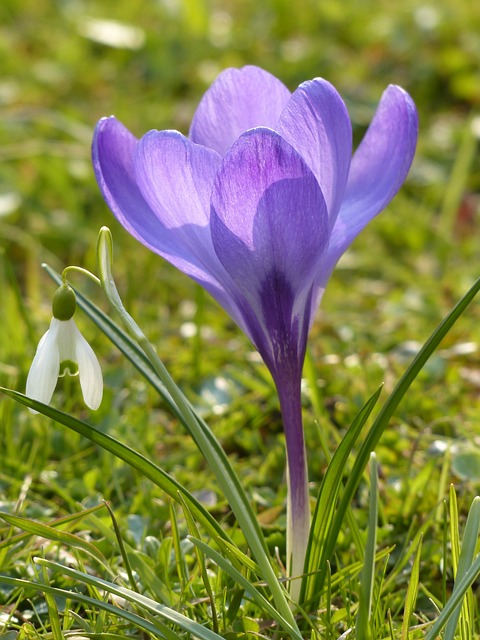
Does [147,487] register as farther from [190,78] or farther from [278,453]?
[190,78]

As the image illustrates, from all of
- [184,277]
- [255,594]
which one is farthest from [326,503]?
[184,277]

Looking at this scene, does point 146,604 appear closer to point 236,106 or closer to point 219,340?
point 236,106

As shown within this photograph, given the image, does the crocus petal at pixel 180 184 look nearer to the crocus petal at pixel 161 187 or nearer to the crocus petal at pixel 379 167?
the crocus petal at pixel 161 187

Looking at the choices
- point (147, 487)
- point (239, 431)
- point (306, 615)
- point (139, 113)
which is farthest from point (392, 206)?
point (306, 615)

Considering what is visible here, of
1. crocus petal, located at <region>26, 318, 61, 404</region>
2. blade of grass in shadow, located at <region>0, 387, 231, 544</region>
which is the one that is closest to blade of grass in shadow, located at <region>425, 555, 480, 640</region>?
blade of grass in shadow, located at <region>0, 387, 231, 544</region>

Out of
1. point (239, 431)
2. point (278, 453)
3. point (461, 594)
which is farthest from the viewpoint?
point (239, 431)

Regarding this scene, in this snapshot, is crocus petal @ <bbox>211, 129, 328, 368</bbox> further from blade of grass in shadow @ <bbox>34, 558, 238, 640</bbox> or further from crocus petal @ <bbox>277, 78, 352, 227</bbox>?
blade of grass in shadow @ <bbox>34, 558, 238, 640</bbox>
